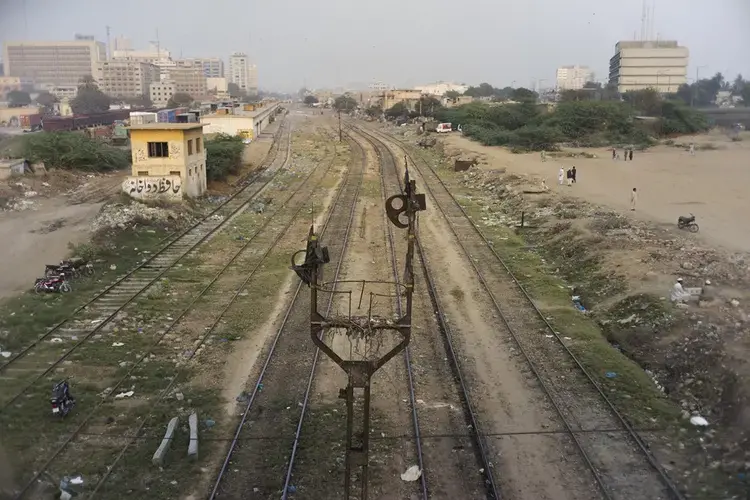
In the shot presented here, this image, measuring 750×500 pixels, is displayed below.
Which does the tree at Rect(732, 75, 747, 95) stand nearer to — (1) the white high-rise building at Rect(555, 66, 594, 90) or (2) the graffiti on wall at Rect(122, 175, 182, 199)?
(2) the graffiti on wall at Rect(122, 175, 182, 199)

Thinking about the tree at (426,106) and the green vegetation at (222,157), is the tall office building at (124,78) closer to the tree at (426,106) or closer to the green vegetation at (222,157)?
the green vegetation at (222,157)

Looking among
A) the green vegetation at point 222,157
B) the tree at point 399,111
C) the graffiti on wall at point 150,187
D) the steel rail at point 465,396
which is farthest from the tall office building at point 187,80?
the steel rail at point 465,396

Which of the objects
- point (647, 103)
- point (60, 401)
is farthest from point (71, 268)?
point (647, 103)

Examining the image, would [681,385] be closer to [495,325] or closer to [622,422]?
[622,422]

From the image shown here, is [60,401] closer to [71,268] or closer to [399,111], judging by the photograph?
[71,268]

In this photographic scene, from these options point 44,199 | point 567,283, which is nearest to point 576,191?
point 567,283
